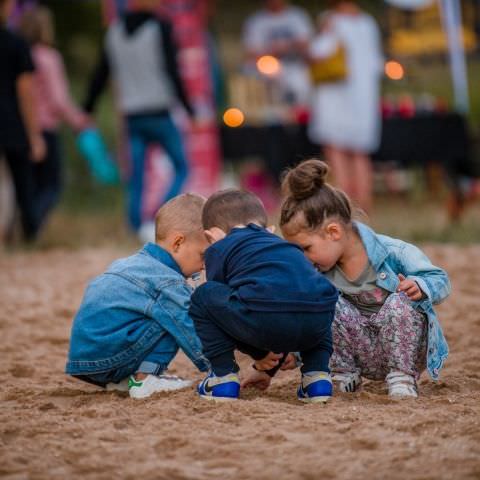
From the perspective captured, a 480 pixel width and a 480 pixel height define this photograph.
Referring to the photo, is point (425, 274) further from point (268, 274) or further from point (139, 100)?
Result: point (139, 100)

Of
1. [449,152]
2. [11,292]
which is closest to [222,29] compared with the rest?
[449,152]

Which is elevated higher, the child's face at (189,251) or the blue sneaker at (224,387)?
the child's face at (189,251)

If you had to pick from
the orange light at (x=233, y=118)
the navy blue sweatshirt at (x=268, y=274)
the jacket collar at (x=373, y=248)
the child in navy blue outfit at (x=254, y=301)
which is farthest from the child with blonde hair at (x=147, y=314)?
the orange light at (x=233, y=118)

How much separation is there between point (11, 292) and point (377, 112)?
4.74 metres

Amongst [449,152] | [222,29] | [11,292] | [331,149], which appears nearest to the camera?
[11,292]

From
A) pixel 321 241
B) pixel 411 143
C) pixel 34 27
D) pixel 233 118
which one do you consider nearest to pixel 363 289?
pixel 321 241

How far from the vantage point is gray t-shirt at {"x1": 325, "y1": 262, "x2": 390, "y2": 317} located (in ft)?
13.4

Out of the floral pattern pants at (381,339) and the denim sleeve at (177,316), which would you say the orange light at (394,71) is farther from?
the denim sleeve at (177,316)

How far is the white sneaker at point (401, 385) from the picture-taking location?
3986mm

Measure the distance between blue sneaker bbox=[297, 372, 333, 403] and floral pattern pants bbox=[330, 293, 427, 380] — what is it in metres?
0.24

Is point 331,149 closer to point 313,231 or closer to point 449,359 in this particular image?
point 449,359

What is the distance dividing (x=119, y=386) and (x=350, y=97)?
6117 millimetres

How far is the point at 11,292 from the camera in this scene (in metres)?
6.85

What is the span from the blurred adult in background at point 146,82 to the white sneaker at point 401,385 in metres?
5.00
